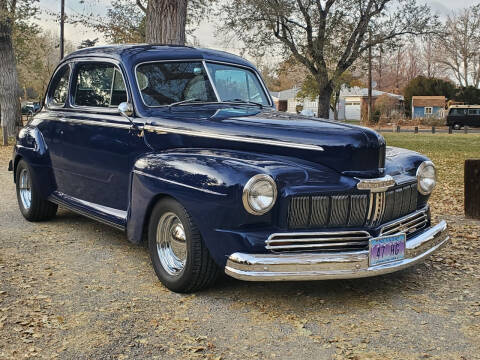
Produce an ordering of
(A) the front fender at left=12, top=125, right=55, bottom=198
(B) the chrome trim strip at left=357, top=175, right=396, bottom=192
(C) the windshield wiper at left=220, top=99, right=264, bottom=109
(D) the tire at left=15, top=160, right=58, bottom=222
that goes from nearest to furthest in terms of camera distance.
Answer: (B) the chrome trim strip at left=357, top=175, right=396, bottom=192 < (C) the windshield wiper at left=220, top=99, right=264, bottom=109 < (A) the front fender at left=12, top=125, right=55, bottom=198 < (D) the tire at left=15, top=160, right=58, bottom=222

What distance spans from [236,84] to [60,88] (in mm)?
2170

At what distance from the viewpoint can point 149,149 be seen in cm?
472

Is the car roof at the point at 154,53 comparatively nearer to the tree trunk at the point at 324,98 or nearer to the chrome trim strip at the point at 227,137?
the chrome trim strip at the point at 227,137

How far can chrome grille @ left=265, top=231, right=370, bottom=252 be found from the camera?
146 inches

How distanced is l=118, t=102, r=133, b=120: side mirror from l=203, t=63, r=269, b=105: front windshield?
84cm

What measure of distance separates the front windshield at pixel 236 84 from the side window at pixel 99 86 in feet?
2.91

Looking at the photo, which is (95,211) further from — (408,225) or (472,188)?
(472,188)

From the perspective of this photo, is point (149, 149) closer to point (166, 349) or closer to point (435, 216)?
point (166, 349)

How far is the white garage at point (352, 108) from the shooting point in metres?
67.5

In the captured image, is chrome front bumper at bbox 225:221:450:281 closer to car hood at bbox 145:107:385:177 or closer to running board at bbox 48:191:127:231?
car hood at bbox 145:107:385:177

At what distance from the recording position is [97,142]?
5.29 metres

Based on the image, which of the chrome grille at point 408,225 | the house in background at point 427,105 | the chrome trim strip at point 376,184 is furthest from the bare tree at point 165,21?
the house in background at point 427,105

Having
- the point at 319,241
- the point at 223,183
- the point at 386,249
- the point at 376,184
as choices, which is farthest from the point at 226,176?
the point at 386,249

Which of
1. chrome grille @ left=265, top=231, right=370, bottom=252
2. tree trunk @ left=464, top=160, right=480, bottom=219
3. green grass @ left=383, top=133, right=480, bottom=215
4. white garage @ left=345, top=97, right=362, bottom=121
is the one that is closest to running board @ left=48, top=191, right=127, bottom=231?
chrome grille @ left=265, top=231, right=370, bottom=252
